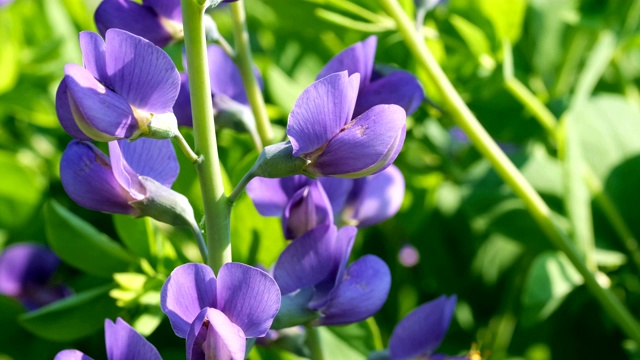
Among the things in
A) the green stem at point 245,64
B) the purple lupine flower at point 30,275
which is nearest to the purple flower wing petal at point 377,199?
the green stem at point 245,64

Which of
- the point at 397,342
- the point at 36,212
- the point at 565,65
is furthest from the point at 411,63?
the point at 36,212

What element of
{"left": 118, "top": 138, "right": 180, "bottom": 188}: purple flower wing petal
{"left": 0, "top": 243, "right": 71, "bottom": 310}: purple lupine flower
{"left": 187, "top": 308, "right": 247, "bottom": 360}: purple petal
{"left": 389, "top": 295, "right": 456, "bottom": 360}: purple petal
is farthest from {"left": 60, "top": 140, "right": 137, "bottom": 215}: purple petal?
{"left": 0, "top": 243, "right": 71, "bottom": 310}: purple lupine flower

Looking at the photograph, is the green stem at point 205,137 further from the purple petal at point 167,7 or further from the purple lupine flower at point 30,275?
the purple lupine flower at point 30,275

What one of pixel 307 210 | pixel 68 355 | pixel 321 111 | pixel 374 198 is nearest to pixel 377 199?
pixel 374 198

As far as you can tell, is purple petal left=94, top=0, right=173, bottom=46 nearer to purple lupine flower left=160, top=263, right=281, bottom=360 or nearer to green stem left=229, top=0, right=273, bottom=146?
green stem left=229, top=0, right=273, bottom=146

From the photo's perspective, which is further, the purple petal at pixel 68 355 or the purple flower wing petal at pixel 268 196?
the purple flower wing petal at pixel 268 196

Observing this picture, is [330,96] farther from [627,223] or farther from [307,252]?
[627,223]
